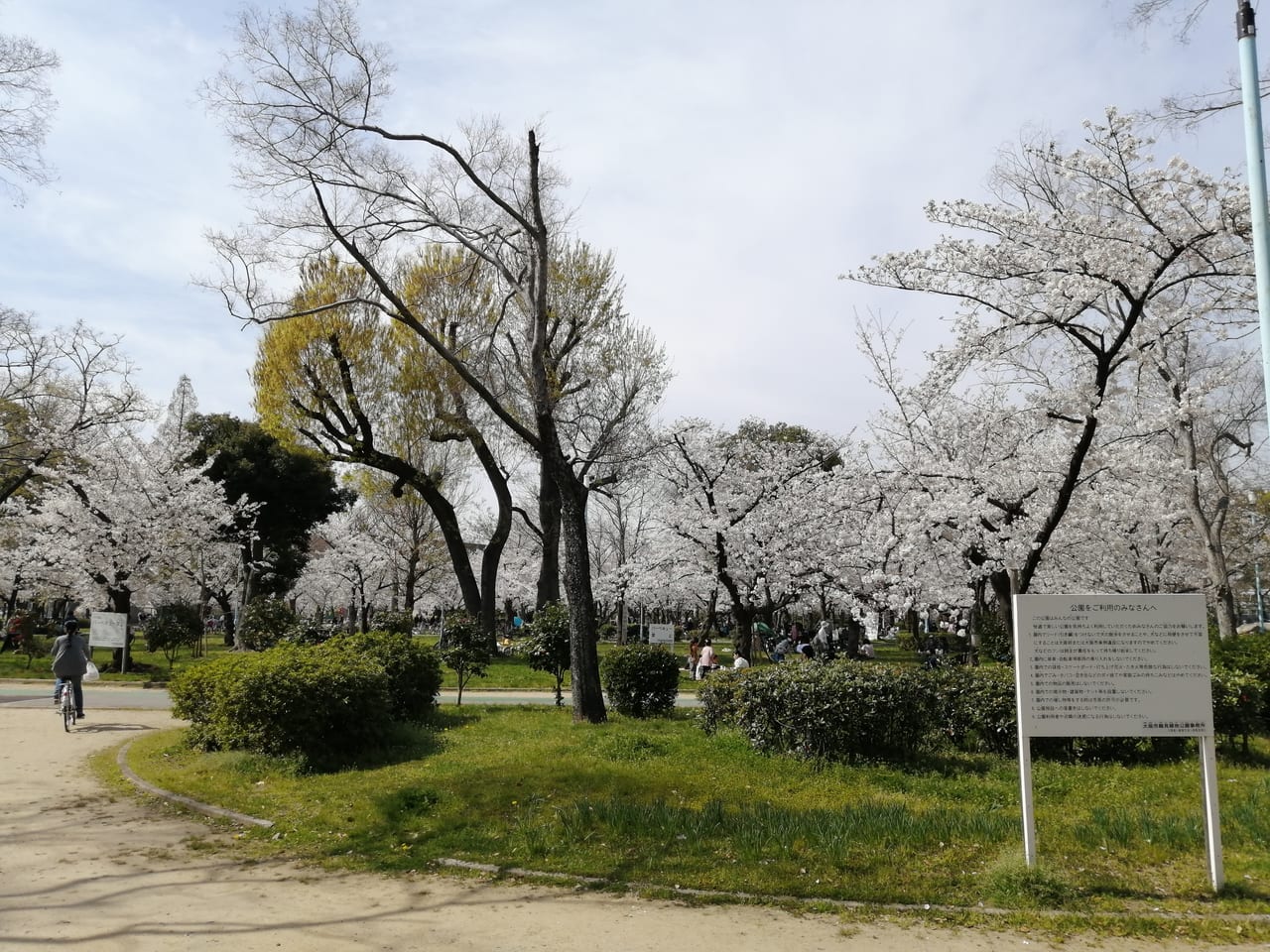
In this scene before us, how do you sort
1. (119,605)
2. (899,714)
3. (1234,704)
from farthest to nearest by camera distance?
(119,605) → (1234,704) → (899,714)

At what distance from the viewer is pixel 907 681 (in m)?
9.39

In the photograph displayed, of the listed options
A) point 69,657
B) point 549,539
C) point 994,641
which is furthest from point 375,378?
point 994,641

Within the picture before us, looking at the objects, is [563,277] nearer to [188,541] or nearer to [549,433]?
[549,433]

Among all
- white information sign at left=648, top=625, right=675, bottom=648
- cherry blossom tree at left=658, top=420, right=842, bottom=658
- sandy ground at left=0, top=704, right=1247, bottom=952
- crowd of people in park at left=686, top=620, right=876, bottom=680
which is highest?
cherry blossom tree at left=658, top=420, right=842, bottom=658

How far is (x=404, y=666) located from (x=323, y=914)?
6983mm

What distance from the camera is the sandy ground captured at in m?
4.83

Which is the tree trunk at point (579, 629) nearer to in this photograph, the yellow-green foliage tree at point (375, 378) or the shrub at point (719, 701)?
the shrub at point (719, 701)

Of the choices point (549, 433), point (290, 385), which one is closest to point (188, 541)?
point (290, 385)

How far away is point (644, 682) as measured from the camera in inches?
515

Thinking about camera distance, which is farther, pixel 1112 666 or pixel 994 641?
pixel 994 641

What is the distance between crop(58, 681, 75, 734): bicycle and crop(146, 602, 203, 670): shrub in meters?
11.9

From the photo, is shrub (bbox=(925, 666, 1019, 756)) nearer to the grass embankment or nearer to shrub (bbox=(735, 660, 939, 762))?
shrub (bbox=(735, 660, 939, 762))

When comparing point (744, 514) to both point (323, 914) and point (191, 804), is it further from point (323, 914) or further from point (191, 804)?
point (323, 914)

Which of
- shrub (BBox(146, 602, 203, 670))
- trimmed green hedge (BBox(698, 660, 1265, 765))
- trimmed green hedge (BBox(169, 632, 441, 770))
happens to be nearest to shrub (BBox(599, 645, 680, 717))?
trimmed green hedge (BBox(698, 660, 1265, 765))
